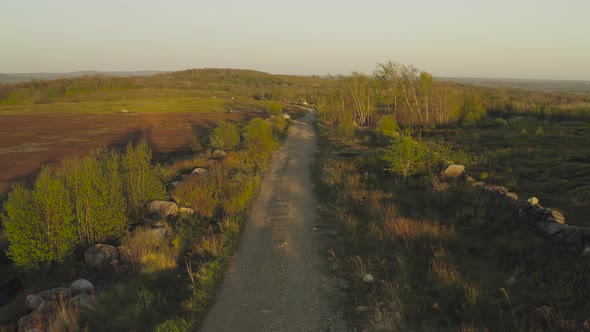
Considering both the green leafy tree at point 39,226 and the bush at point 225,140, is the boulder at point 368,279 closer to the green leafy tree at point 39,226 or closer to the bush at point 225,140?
the green leafy tree at point 39,226

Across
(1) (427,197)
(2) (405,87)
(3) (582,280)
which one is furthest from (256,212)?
(2) (405,87)

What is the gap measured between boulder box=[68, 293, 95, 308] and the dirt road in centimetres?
236

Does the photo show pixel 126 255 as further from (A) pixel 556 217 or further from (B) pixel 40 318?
(A) pixel 556 217

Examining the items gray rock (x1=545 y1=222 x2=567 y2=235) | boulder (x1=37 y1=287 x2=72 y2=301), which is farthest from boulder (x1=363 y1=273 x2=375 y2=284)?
boulder (x1=37 y1=287 x2=72 y2=301)

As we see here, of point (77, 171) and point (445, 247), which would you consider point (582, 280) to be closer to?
point (445, 247)

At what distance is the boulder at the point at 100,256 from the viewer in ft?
29.7

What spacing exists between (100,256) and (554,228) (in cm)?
1139

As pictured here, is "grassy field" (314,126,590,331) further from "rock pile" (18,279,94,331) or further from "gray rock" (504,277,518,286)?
"rock pile" (18,279,94,331)

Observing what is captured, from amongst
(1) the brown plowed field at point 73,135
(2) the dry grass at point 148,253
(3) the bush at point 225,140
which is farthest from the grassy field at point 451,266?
(1) the brown plowed field at point 73,135

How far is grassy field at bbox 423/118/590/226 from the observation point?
12188 millimetres

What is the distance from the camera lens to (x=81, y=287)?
7.79 meters

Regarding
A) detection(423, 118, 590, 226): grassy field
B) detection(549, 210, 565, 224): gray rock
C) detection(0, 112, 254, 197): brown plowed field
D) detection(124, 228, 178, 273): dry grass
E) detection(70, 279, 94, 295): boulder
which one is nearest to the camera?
detection(70, 279, 94, 295): boulder

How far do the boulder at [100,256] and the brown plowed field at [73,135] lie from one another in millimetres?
12190

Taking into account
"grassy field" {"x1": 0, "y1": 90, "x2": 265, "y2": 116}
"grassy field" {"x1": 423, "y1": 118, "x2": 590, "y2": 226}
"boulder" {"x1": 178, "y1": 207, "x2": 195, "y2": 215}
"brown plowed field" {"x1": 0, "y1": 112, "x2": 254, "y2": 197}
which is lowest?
"brown plowed field" {"x1": 0, "y1": 112, "x2": 254, "y2": 197}
